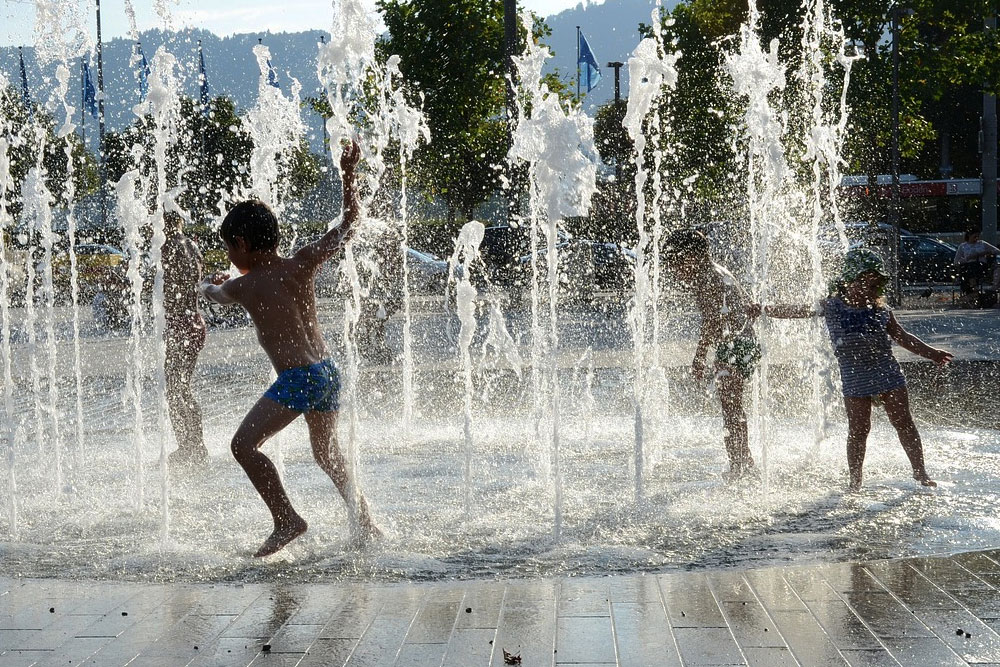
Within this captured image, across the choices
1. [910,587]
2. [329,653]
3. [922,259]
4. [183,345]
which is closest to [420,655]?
[329,653]

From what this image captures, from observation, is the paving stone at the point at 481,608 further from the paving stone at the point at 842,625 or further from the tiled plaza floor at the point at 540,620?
the paving stone at the point at 842,625

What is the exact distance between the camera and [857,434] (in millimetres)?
6117

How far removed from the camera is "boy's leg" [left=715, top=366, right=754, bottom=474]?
21.1 feet

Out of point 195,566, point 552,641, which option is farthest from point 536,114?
point 552,641

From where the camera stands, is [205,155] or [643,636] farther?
[205,155]

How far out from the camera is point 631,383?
10867mm


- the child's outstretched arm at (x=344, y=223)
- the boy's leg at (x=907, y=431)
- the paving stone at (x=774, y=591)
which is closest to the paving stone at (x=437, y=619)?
the paving stone at (x=774, y=591)

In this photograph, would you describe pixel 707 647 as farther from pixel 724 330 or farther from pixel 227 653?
pixel 724 330

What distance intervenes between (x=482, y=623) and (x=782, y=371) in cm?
819

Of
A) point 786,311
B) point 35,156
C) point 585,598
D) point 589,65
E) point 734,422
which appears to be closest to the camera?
point 585,598

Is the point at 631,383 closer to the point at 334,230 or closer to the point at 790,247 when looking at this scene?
the point at 334,230

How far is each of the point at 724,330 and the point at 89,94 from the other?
111ft

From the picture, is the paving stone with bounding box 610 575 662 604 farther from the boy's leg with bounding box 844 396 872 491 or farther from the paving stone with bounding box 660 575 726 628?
the boy's leg with bounding box 844 396 872 491

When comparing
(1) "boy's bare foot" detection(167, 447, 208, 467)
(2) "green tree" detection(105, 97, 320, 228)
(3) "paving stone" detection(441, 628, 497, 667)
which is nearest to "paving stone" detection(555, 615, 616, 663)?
(3) "paving stone" detection(441, 628, 497, 667)
